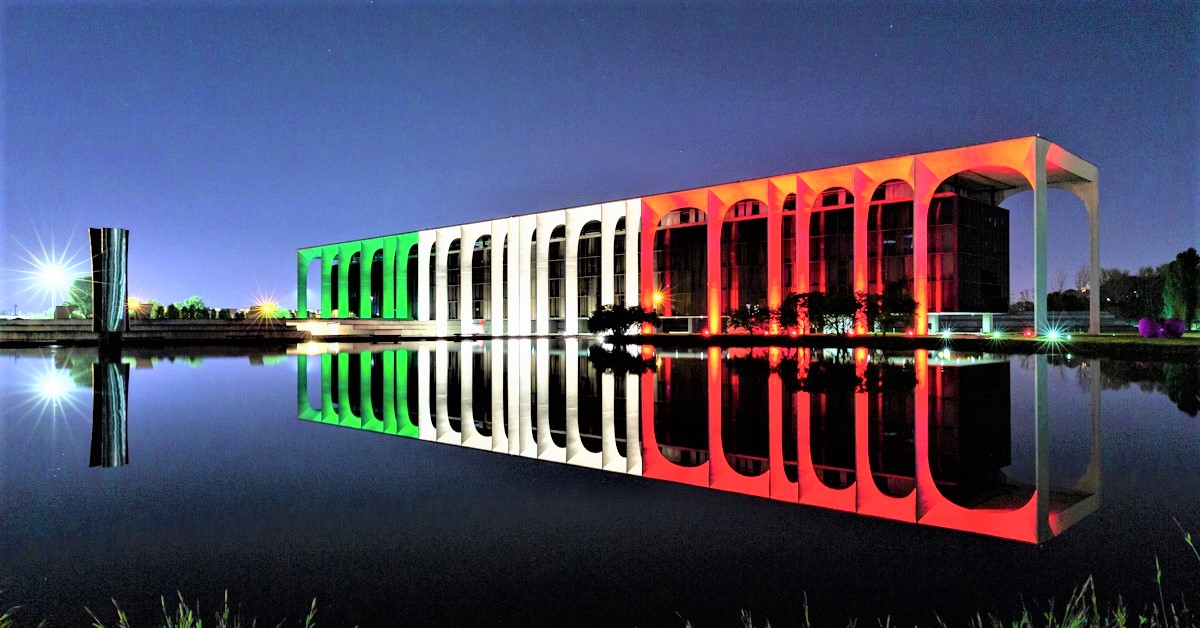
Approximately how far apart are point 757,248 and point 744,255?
1007 millimetres

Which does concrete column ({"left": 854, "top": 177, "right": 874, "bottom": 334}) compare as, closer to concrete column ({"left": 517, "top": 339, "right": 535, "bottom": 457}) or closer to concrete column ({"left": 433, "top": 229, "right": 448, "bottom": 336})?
concrete column ({"left": 517, "top": 339, "right": 535, "bottom": 457})

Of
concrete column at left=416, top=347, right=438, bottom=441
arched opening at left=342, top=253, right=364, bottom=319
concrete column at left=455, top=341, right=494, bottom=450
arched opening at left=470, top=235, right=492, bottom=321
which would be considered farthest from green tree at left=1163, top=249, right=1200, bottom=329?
arched opening at left=342, top=253, right=364, bottom=319

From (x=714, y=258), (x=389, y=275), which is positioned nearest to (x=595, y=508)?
(x=714, y=258)

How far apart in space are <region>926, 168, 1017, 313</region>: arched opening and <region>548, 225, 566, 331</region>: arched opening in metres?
27.1

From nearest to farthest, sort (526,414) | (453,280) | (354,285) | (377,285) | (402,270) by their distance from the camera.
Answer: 1. (526,414)
2. (402,270)
3. (453,280)
4. (377,285)
5. (354,285)

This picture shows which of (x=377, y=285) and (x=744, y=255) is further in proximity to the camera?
(x=377, y=285)

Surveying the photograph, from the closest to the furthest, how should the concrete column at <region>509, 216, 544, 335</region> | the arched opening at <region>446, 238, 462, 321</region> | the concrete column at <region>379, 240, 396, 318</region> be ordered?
the concrete column at <region>509, 216, 544, 335</region> → the concrete column at <region>379, 240, 396, 318</region> → the arched opening at <region>446, 238, 462, 321</region>

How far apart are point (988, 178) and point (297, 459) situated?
1673 inches

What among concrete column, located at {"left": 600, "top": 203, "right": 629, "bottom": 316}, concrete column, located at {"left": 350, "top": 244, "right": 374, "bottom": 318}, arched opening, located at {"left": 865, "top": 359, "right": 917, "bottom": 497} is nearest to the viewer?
arched opening, located at {"left": 865, "top": 359, "right": 917, "bottom": 497}

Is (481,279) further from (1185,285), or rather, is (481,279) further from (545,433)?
(545,433)

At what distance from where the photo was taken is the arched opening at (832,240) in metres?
40.5

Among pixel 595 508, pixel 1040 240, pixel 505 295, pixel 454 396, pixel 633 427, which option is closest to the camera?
pixel 595 508

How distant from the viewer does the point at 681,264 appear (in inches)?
1849

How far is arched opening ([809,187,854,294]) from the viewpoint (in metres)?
40.5
